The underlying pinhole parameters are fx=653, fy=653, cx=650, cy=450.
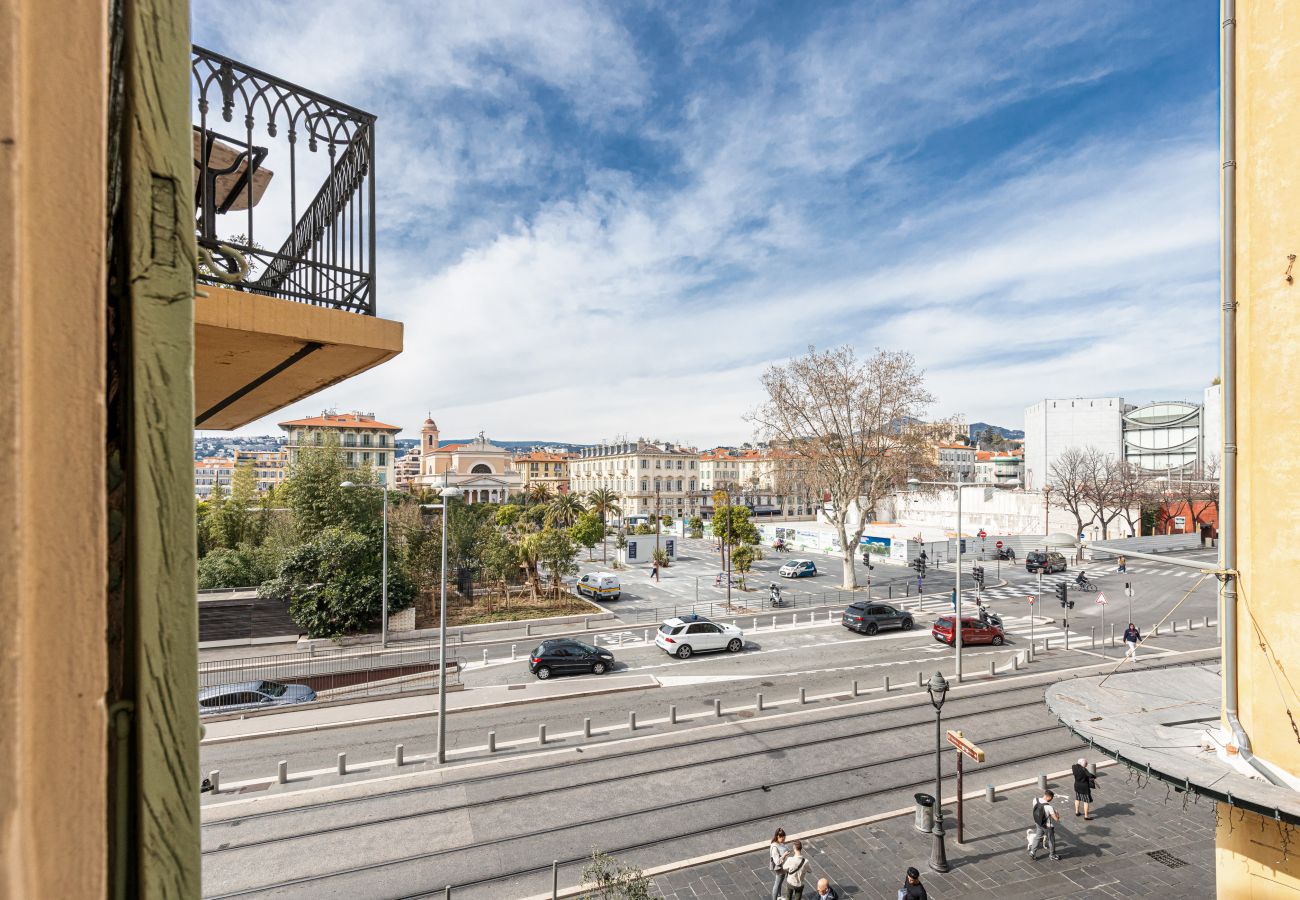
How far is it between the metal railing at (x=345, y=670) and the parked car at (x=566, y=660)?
2.71 metres

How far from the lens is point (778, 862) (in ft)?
32.3

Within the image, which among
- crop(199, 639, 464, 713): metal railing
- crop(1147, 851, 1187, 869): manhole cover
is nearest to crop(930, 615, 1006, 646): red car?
crop(1147, 851, 1187, 869): manhole cover

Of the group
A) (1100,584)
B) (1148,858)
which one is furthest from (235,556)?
(1100,584)

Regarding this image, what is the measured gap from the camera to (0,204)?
847 mm

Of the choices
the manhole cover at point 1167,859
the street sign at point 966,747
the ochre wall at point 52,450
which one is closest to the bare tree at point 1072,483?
the manhole cover at point 1167,859

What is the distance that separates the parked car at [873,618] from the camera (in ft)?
89.7

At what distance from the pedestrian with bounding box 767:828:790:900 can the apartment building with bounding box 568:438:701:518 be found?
8453 centimetres

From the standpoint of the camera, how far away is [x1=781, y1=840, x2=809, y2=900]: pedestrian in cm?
938

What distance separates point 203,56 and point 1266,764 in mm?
9976

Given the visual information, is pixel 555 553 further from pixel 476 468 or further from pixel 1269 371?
pixel 476 468

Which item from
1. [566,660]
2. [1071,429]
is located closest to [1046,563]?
[566,660]

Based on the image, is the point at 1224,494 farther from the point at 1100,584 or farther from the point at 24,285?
the point at 1100,584

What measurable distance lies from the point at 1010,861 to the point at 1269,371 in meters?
8.95

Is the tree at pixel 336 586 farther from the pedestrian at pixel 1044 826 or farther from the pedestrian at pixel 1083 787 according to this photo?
the pedestrian at pixel 1083 787
